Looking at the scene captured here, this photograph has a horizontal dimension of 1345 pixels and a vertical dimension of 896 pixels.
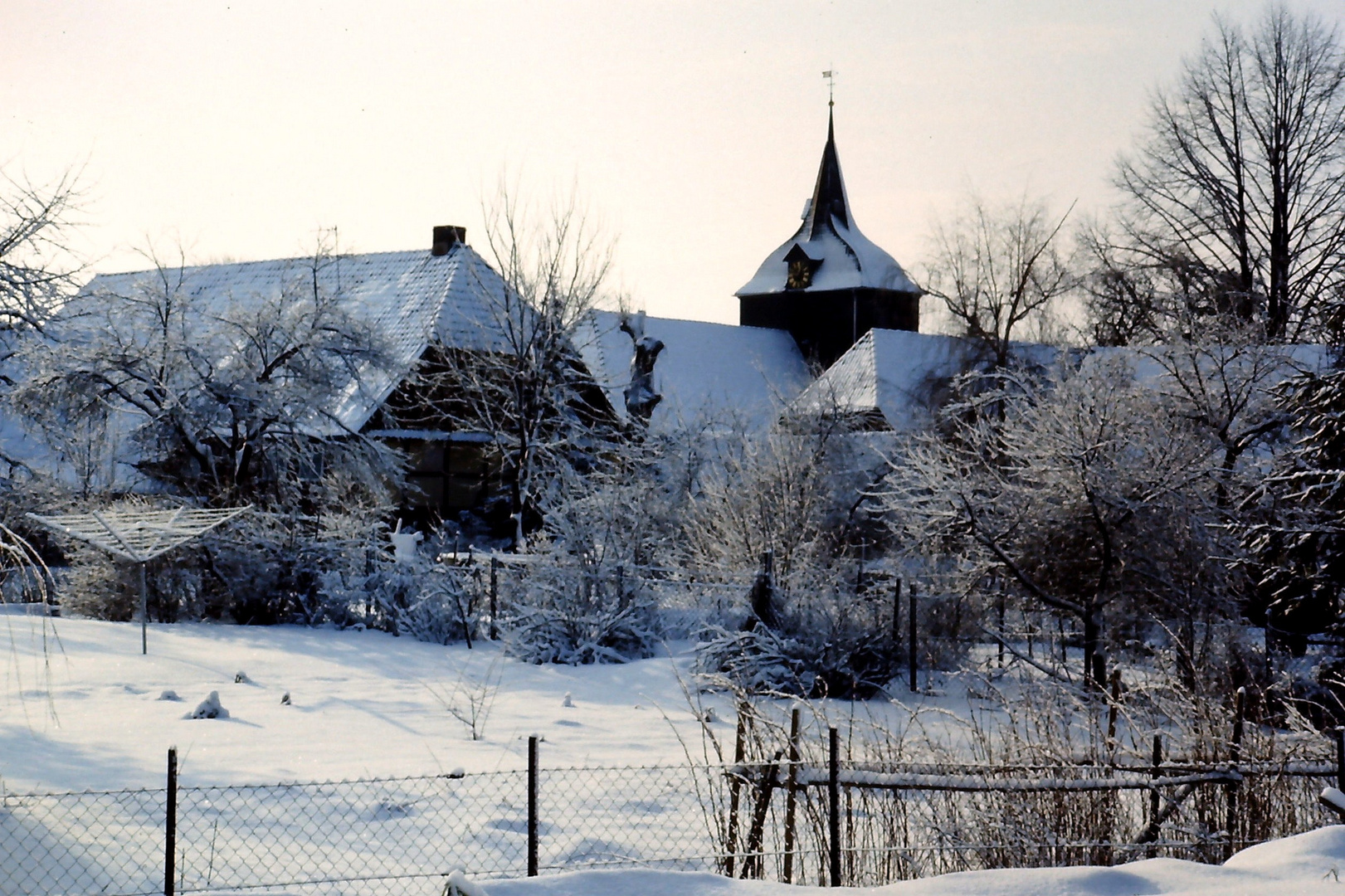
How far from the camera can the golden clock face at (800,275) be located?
51188 millimetres

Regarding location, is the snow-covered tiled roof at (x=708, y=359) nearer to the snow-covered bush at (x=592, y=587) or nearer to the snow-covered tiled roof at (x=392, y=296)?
the snow-covered tiled roof at (x=392, y=296)

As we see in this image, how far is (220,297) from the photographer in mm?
36625

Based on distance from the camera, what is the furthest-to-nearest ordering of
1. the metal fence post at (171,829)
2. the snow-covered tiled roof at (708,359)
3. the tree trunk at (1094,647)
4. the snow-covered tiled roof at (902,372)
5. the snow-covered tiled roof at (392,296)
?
the snow-covered tiled roof at (708,359), the snow-covered tiled roof at (902,372), the snow-covered tiled roof at (392,296), the tree trunk at (1094,647), the metal fence post at (171,829)

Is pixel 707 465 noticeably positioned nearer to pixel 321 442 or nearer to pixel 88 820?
pixel 321 442

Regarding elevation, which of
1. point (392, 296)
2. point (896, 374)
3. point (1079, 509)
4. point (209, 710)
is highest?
point (392, 296)

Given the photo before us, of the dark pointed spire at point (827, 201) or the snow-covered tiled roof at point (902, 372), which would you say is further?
the dark pointed spire at point (827, 201)

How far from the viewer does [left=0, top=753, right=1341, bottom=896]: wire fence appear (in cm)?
712

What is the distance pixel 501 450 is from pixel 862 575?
11.5 meters

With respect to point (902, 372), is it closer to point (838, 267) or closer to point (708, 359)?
point (708, 359)

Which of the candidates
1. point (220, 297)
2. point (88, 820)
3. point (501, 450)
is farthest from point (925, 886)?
point (220, 297)

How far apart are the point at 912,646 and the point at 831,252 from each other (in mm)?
37594

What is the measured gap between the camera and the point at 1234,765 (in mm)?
7555

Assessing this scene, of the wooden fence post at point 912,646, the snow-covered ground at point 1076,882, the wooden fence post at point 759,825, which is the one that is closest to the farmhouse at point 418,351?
the wooden fence post at point 912,646

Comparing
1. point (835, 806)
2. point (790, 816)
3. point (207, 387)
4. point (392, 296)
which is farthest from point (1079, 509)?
point (392, 296)
